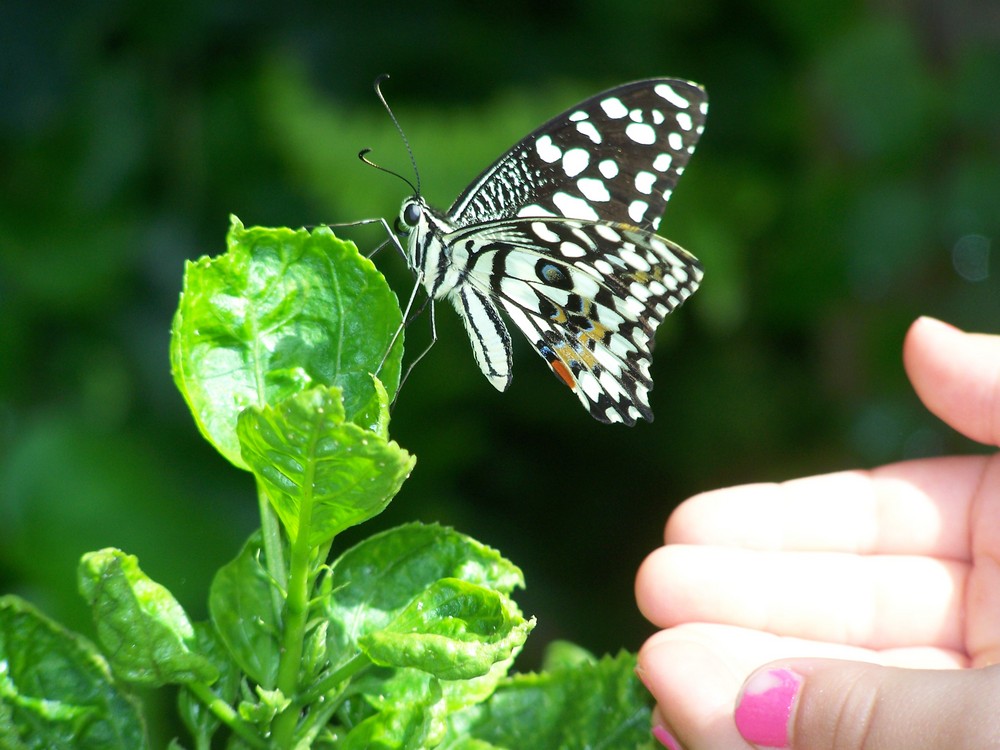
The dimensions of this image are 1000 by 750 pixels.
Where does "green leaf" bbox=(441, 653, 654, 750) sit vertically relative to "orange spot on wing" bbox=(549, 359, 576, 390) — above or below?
below

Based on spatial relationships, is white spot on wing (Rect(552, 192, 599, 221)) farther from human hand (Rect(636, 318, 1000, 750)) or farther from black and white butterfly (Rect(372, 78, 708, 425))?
human hand (Rect(636, 318, 1000, 750))

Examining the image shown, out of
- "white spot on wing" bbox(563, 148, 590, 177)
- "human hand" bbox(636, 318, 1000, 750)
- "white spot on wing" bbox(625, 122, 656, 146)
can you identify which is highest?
"white spot on wing" bbox(625, 122, 656, 146)

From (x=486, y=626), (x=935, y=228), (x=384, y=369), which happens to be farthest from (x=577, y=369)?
(x=935, y=228)

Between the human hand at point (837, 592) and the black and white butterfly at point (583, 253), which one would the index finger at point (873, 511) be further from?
the black and white butterfly at point (583, 253)

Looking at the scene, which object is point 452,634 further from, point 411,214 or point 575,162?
point 575,162

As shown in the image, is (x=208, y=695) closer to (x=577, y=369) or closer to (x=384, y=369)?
(x=384, y=369)

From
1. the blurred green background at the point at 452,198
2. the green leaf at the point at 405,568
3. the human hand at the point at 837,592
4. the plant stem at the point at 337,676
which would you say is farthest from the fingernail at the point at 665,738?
the blurred green background at the point at 452,198

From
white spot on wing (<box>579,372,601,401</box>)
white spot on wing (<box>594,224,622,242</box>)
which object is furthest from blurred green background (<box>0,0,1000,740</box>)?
white spot on wing (<box>594,224,622,242</box>)
